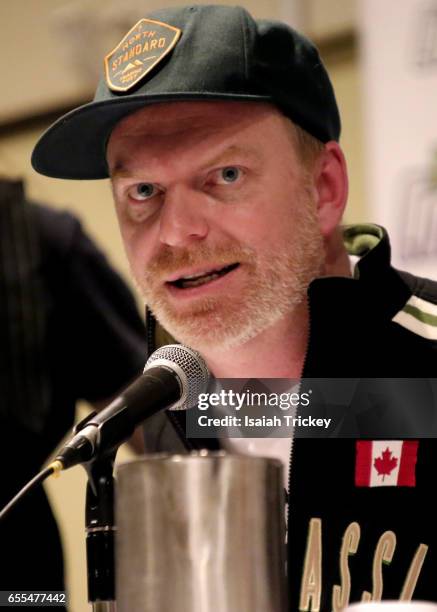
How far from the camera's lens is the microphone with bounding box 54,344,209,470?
2.62 feet

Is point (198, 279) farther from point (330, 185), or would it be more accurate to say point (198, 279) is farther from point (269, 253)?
point (330, 185)

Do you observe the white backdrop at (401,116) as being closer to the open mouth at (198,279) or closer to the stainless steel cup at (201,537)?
the open mouth at (198,279)

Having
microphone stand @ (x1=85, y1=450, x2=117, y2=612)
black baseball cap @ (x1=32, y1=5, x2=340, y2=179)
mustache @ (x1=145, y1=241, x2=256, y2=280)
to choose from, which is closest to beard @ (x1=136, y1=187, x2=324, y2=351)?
mustache @ (x1=145, y1=241, x2=256, y2=280)

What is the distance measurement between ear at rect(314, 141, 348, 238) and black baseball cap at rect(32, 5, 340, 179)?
3 centimetres

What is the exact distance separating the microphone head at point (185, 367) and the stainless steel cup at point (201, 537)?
5.9 inches

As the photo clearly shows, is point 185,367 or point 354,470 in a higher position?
point 185,367

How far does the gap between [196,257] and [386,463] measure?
265 millimetres

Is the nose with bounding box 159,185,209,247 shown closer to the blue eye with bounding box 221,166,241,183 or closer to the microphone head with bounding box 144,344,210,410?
the blue eye with bounding box 221,166,241,183

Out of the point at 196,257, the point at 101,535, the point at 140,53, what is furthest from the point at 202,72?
the point at 101,535

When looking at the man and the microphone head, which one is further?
the man

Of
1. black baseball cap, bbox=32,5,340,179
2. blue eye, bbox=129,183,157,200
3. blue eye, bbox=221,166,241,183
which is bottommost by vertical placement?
blue eye, bbox=129,183,157,200

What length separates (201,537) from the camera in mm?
724

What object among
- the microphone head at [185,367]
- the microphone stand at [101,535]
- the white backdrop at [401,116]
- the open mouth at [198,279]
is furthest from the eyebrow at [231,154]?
the white backdrop at [401,116]

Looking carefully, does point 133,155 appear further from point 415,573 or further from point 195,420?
point 415,573
